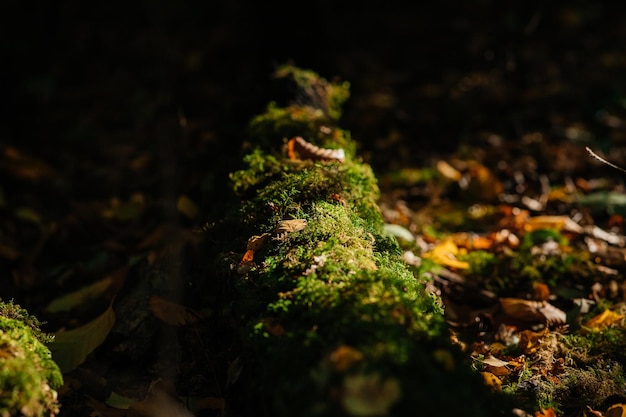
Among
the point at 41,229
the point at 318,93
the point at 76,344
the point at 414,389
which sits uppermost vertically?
the point at 414,389

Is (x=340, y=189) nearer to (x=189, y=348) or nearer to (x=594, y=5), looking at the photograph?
(x=189, y=348)

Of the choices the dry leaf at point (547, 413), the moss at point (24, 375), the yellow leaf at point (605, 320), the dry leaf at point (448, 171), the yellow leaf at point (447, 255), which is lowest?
the dry leaf at point (448, 171)

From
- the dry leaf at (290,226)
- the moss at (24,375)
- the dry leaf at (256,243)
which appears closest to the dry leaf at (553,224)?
the dry leaf at (290,226)

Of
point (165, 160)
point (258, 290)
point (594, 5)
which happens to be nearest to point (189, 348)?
point (258, 290)

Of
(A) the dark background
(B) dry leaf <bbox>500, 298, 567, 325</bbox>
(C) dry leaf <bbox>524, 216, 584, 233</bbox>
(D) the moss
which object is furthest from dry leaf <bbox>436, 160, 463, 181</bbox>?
(D) the moss

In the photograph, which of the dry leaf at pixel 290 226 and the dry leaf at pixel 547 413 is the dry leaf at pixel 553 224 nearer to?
the dry leaf at pixel 547 413

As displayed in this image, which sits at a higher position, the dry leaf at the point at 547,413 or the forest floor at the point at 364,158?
the dry leaf at the point at 547,413

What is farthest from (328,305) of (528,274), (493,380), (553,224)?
(553,224)

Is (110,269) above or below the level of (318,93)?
below
